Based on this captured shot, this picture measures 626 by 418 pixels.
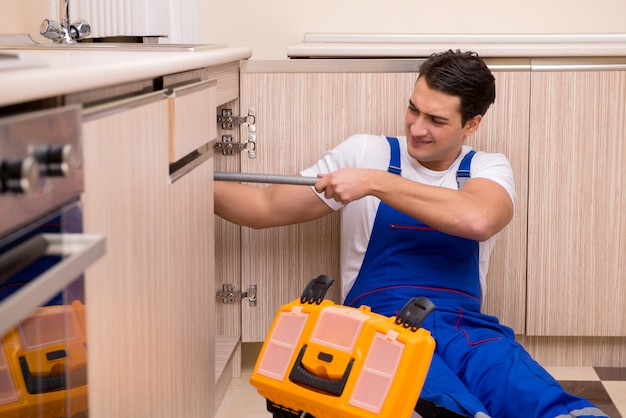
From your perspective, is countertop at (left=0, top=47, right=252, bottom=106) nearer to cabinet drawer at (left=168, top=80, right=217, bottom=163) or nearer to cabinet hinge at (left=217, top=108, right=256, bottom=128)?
cabinet drawer at (left=168, top=80, right=217, bottom=163)

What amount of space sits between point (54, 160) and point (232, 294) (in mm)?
1502

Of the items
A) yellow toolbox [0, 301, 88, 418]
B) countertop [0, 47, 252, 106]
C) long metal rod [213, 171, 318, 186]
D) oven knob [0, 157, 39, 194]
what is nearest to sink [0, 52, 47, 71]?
countertop [0, 47, 252, 106]

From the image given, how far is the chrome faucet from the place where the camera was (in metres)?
1.91

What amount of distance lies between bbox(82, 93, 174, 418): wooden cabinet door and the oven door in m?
0.04

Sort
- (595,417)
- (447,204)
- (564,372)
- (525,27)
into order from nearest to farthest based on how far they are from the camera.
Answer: (595,417)
(447,204)
(564,372)
(525,27)

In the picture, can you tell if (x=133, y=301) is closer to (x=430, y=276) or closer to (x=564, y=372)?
(x=430, y=276)

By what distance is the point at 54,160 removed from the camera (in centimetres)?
87

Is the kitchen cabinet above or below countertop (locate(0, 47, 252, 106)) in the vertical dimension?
below

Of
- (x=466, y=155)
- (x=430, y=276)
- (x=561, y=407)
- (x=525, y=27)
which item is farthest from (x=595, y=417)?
(x=525, y=27)

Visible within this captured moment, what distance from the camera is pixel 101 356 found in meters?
1.08

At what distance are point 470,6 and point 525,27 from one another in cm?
19

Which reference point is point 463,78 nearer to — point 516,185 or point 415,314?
point 516,185

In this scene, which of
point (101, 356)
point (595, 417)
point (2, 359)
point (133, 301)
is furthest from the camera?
point (595, 417)

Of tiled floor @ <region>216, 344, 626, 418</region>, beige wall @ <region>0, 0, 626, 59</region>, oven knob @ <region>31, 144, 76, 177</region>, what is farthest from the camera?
beige wall @ <region>0, 0, 626, 59</region>
